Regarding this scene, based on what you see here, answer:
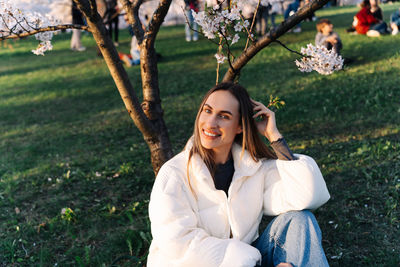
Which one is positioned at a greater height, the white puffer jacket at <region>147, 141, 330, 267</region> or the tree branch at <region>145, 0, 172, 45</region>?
the tree branch at <region>145, 0, 172, 45</region>

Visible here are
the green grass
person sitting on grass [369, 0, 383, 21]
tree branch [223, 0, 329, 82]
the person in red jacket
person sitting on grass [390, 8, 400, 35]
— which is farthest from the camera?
person sitting on grass [369, 0, 383, 21]

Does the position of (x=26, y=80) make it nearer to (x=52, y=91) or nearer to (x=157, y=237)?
(x=52, y=91)

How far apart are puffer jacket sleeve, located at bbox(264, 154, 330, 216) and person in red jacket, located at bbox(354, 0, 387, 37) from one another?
986cm

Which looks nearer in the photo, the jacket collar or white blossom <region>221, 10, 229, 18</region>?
the jacket collar

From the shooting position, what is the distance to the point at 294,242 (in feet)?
7.88

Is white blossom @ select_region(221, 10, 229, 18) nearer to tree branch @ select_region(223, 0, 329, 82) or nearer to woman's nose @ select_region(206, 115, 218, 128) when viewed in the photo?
tree branch @ select_region(223, 0, 329, 82)

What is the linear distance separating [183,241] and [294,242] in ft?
2.36

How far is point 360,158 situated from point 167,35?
44.1 feet

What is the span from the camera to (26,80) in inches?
434

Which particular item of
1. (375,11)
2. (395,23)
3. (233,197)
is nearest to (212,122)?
(233,197)

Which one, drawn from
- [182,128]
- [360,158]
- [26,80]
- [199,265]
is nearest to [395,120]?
[360,158]

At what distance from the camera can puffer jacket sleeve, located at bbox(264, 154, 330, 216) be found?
251cm

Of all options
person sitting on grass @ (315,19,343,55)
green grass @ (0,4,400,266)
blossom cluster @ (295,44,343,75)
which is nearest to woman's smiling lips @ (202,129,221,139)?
blossom cluster @ (295,44,343,75)

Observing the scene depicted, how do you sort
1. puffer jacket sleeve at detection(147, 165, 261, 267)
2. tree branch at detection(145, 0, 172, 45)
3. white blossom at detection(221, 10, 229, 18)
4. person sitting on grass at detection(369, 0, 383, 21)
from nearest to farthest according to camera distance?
puffer jacket sleeve at detection(147, 165, 261, 267) → white blossom at detection(221, 10, 229, 18) → tree branch at detection(145, 0, 172, 45) → person sitting on grass at detection(369, 0, 383, 21)
